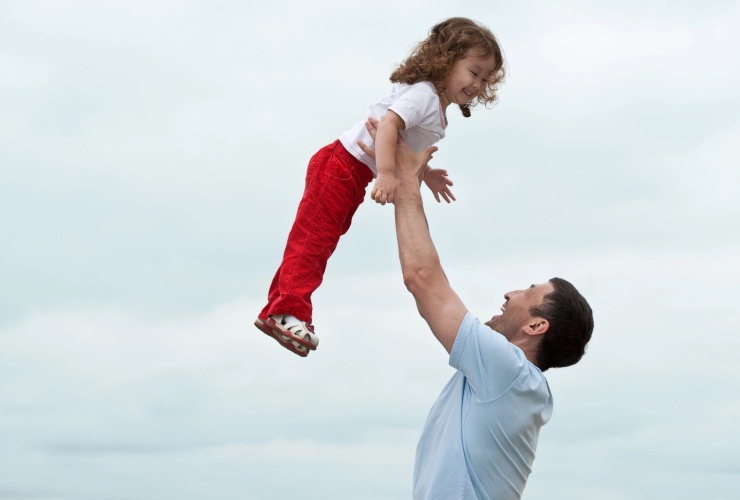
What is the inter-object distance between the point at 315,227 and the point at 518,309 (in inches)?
57.1

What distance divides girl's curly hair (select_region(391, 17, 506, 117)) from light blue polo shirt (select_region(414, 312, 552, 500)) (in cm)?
174

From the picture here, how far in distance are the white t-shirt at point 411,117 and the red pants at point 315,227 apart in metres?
0.09

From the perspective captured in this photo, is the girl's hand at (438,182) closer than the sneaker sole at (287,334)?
No

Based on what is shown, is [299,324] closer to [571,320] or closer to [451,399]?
[451,399]

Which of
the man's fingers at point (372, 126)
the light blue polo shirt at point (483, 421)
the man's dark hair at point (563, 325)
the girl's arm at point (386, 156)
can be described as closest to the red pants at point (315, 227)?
the man's fingers at point (372, 126)

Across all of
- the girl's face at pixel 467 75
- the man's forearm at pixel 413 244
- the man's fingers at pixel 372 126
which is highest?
the girl's face at pixel 467 75

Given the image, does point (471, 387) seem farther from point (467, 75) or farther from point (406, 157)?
point (467, 75)

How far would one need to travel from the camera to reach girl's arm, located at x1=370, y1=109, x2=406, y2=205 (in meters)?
5.34

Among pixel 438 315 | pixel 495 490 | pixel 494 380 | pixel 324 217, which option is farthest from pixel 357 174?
pixel 495 490

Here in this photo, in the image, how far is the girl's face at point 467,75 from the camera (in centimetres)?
600

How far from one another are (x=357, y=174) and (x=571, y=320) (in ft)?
5.72

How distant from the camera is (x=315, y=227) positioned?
6.03m

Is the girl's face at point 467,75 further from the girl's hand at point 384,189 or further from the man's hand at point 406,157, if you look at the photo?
the girl's hand at point 384,189

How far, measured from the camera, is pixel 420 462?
17.9ft
